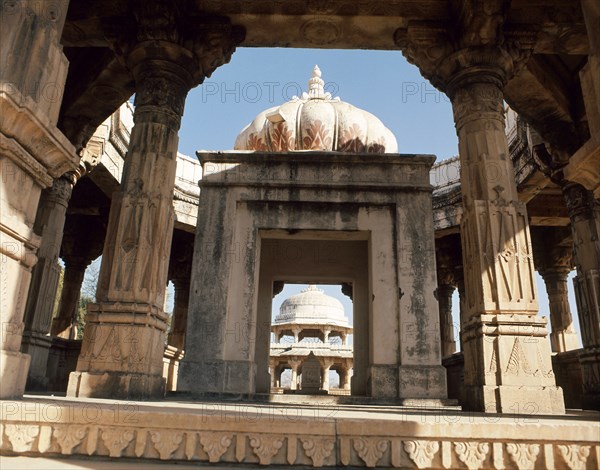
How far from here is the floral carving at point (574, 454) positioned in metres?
2.82

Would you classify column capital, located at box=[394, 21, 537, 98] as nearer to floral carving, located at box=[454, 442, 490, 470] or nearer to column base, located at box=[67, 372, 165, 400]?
floral carving, located at box=[454, 442, 490, 470]

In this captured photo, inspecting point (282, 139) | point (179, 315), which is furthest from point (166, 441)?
point (179, 315)

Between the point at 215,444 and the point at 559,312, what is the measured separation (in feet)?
50.9

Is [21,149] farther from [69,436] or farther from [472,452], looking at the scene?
[472,452]

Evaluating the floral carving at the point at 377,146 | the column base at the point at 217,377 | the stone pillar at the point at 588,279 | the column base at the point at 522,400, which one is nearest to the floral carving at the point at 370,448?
the column base at the point at 522,400

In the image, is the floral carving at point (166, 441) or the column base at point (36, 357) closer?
the floral carving at point (166, 441)

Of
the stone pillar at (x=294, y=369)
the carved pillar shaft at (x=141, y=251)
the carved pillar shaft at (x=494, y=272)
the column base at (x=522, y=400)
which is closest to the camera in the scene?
the column base at (x=522, y=400)

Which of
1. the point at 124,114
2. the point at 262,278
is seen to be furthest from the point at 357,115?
the point at 124,114

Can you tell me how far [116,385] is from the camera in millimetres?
5562

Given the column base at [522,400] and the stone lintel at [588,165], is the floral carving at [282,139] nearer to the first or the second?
the column base at [522,400]

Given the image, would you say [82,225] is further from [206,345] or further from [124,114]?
[206,345]

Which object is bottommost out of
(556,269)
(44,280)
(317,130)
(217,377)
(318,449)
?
(318,449)

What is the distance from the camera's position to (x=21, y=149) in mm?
3428

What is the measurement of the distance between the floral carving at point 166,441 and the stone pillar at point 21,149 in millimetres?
1252
